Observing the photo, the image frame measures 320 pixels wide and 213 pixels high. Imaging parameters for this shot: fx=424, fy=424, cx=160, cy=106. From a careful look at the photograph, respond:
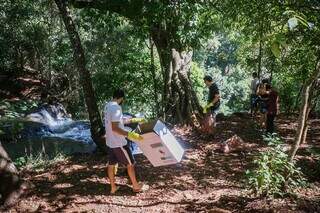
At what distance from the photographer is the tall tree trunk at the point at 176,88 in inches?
502

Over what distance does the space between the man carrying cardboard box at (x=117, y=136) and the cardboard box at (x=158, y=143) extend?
16 centimetres

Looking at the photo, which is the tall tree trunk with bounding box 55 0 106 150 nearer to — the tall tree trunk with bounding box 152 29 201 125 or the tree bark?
the tree bark

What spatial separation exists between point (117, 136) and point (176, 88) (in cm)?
649

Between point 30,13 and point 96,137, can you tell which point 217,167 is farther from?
point 30,13

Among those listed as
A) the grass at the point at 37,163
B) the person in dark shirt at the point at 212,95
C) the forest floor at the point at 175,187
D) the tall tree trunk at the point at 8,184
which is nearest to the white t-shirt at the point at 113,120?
the forest floor at the point at 175,187

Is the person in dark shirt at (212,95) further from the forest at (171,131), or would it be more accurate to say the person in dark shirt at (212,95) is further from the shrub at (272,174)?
the shrub at (272,174)

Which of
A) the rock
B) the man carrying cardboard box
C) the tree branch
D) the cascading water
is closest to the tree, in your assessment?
the tree branch

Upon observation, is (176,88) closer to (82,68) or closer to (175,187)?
(82,68)

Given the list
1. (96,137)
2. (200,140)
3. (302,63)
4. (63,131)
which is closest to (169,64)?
(200,140)

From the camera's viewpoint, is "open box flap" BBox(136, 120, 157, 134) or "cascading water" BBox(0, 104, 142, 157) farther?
"cascading water" BBox(0, 104, 142, 157)

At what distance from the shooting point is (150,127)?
6.62 metres

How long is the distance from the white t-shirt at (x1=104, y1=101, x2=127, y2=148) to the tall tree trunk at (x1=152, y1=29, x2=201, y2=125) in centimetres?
585

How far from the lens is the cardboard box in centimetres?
664

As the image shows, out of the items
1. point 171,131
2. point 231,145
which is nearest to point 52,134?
point 171,131
